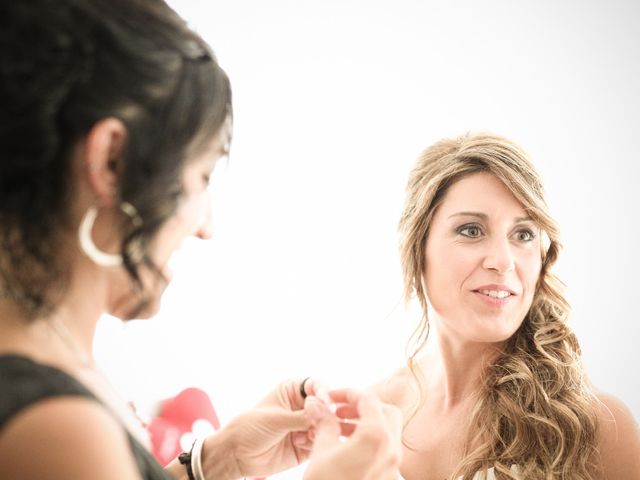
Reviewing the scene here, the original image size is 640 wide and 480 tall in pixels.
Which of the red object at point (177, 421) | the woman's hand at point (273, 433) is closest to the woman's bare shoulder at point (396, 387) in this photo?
the red object at point (177, 421)

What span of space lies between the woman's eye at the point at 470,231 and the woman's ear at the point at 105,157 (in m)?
1.24

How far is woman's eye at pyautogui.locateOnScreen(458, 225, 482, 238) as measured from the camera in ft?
5.96

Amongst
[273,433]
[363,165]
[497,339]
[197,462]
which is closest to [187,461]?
[197,462]

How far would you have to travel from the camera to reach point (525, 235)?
1.81 metres

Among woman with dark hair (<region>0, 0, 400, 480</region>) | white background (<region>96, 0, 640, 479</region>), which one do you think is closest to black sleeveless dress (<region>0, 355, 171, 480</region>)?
woman with dark hair (<region>0, 0, 400, 480</region>)

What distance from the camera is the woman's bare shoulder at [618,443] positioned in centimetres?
156

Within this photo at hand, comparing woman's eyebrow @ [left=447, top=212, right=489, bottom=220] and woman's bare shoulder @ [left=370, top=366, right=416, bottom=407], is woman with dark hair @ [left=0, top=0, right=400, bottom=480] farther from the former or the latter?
woman's bare shoulder @ [left=370, top=366, right=416, bottom=407]

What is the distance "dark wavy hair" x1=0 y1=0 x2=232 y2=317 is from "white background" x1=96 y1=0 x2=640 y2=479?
69.8 inches

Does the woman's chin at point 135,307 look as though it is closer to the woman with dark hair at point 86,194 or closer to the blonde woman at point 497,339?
the woman with dark hair at point 86,194


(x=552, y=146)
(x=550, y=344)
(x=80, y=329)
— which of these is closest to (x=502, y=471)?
(x=550, y=344)

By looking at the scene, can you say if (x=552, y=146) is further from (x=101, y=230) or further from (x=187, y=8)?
(x=101, y=230)

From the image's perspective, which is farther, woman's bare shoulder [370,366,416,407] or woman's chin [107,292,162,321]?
woman's bare shoulder [370,366,416,407]

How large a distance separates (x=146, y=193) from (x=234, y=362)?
1.96 metres

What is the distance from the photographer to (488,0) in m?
2.72
